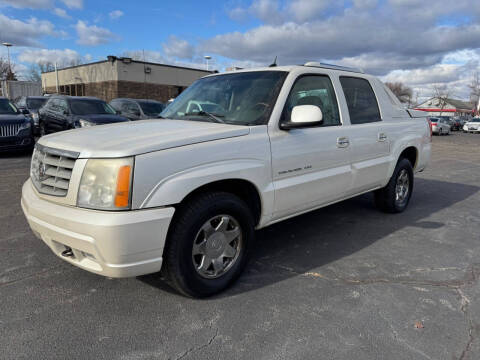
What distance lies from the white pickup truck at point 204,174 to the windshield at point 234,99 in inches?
0.6

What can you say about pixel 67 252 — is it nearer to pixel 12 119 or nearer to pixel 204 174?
pixel 204 174

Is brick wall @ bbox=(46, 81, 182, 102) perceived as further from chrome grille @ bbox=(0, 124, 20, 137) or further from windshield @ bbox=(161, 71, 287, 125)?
windshield @ bbox=(161, 71, 287, 125)

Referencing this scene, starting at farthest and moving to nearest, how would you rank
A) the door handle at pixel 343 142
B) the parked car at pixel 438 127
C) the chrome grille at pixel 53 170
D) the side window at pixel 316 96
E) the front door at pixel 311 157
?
the parked car at pixel 438 127
the door handle at pixel 343 142
the side window at pixel 316 96
the front door at pixel 311 157
the chrome grille at pixel 53 170

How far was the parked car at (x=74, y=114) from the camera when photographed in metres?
9.71

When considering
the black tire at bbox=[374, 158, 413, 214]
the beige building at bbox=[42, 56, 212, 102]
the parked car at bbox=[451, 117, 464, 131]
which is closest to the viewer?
the black tire at bbox=[374, 158, 413, 214]

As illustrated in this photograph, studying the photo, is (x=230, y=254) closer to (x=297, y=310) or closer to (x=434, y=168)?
(x=297, y=310)

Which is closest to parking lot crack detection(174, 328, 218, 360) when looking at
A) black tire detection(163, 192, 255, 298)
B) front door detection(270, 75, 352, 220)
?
black tire detection(163, 192, 255, 298)

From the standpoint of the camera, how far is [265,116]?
3.12 meters

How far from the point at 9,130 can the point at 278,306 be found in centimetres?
899

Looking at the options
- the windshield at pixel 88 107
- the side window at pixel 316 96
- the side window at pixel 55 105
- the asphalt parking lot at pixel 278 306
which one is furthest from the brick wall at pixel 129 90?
the side window at pixel 316 96

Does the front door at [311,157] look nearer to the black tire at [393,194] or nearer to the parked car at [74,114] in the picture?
the black tire at [393,194]

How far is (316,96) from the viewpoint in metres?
3.68

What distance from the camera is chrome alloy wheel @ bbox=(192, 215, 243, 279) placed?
9.09ft

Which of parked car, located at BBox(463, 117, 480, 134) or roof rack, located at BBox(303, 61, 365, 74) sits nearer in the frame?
roof rack, located at BBox(303, 61, 365, 74)
